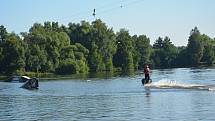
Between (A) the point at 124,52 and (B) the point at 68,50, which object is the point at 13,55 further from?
(A) the point at 124,52

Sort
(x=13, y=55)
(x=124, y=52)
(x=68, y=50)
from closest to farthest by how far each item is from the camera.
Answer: (x=13, y=55) < (x=68, y=50) < (x=124, y=52)

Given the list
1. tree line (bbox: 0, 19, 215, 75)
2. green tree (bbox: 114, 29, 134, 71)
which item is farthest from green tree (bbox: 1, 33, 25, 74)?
green tree (bbox: 114, 29, 134, 71)

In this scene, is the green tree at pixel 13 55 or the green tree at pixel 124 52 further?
the green tree at pixel 124 52

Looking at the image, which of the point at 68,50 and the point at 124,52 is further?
the point at 124,52

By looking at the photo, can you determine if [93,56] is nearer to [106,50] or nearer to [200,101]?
[106,50]

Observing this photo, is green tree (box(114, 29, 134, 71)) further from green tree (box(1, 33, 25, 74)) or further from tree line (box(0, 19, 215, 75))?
green tree (box(1, 33, 25, 74))

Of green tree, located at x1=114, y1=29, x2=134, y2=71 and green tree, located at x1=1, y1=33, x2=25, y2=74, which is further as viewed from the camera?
green tree, located at x1=114, y1=29, x2=134, y2=71

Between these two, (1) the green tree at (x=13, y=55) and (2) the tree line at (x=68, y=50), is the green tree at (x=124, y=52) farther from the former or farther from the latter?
(1) the green tree at (x=13, y=55)

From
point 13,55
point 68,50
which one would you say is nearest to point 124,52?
point 68,50

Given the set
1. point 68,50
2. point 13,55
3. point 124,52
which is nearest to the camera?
point 13,55

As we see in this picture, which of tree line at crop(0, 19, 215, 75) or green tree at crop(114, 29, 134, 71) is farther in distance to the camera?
green tree at crop(114, 29, 134, 71)

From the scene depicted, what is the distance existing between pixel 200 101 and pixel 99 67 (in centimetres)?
13370

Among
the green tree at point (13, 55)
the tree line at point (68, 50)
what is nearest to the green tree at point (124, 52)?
the tree line at point (68, 50)

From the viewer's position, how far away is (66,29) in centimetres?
18725
